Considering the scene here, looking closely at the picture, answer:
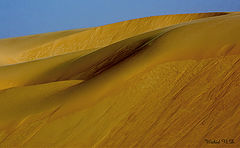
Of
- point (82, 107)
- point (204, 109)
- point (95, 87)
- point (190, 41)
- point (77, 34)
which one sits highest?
point (77, 34)

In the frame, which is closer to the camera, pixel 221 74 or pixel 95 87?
pixel 221 74

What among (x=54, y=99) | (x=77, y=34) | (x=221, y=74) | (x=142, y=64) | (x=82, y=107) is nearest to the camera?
(x=221, y=74)

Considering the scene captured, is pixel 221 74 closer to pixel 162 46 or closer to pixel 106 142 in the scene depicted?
pixel 162 46

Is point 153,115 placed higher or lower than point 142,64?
lower

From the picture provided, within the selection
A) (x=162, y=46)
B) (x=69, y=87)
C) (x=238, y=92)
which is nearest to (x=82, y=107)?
(x=69, y=87)

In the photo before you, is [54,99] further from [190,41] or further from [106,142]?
[190,41]

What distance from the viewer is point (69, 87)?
29.9ft

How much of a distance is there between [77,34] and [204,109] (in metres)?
23.6

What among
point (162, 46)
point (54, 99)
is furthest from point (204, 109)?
point (54, 99)

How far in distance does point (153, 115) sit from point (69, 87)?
3.45m

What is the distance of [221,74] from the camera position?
21.8 ft

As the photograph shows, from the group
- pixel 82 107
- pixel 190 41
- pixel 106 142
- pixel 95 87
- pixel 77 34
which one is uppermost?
pixel 77 34

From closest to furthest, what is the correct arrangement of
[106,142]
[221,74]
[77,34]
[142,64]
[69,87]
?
[106,142], [221,74], [142,64], [69,87], [77,34]

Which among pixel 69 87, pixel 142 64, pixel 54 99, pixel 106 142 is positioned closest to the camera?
pixel 106 142
